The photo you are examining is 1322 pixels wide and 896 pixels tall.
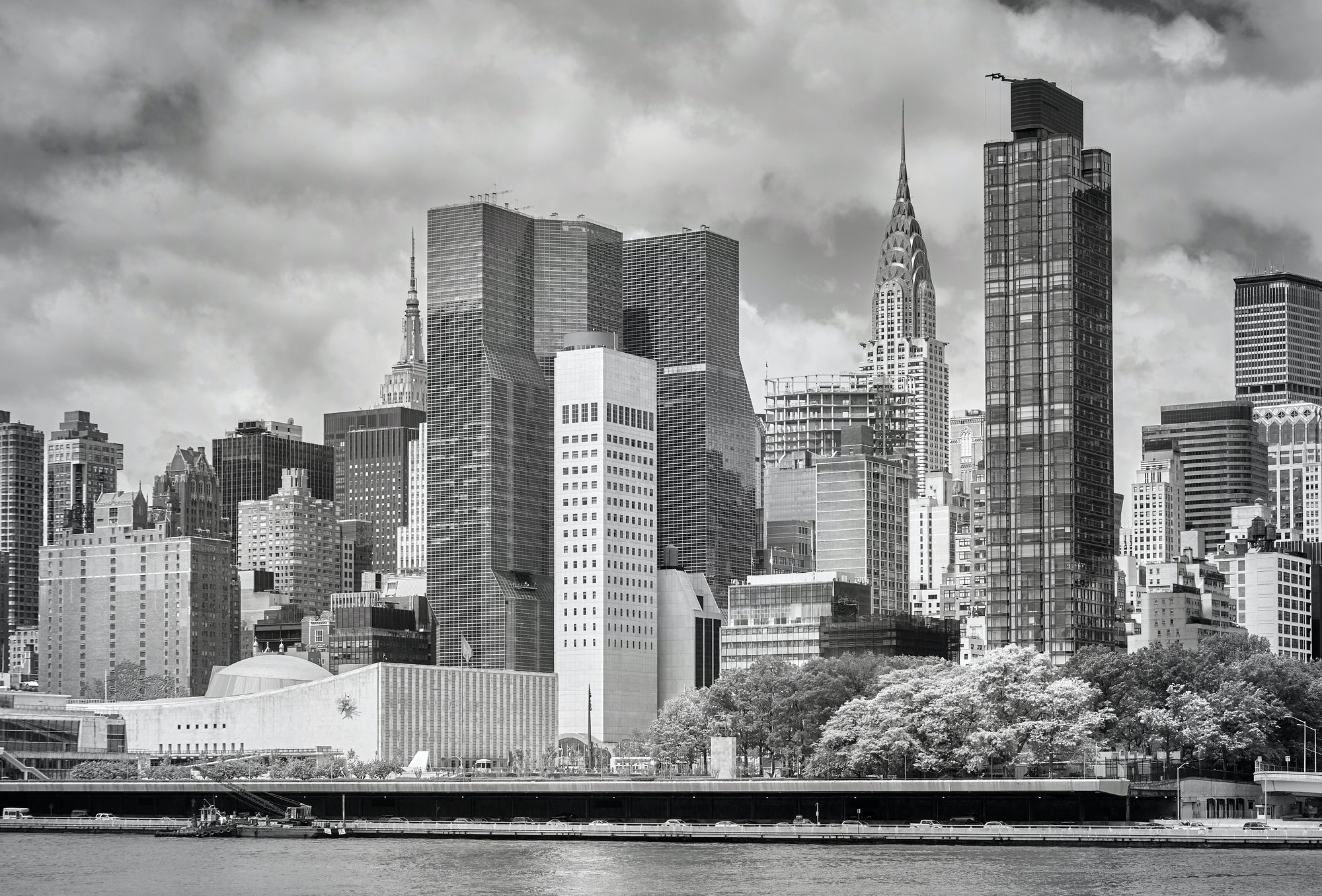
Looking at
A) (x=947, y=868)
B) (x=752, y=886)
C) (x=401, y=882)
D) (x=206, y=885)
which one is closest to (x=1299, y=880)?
(x=947, y=868)

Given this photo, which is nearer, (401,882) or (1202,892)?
(1202,892)

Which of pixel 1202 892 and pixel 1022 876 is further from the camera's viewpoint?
pixel 1022 876

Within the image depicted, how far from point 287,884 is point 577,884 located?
25.9m

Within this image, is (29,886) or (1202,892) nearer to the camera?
(1202,892)

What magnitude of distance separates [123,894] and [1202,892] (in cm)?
9065

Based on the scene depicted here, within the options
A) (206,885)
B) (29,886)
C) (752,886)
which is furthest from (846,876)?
(29,886)

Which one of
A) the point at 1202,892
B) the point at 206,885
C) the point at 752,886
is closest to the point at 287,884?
the point at 206,885

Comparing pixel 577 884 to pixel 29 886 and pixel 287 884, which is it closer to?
pixel 287 884

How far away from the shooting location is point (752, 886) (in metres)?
186

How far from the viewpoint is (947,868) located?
19962 cm

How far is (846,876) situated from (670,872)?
54.9 feet

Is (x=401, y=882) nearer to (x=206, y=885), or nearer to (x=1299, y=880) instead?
(x=206, y=885)

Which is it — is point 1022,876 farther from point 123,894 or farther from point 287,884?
point 123,894

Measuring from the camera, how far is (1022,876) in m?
190
